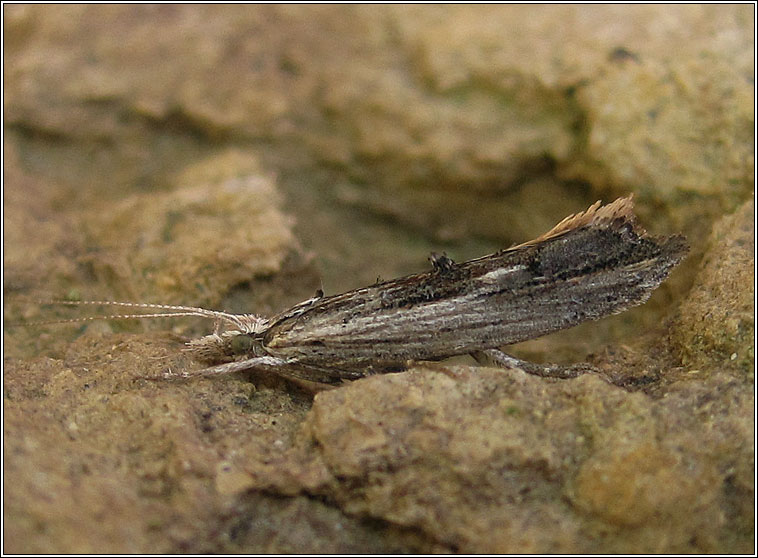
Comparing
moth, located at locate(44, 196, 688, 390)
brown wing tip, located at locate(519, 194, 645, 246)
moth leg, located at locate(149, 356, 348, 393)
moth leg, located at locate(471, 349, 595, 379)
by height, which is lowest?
moth leg, located at locate(471, 349, 595, 379)

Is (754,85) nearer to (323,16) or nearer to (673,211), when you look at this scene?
(673,211)

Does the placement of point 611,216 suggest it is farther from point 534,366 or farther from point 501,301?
point 534,366

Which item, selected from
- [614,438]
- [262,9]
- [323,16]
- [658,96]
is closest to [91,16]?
[262,9]

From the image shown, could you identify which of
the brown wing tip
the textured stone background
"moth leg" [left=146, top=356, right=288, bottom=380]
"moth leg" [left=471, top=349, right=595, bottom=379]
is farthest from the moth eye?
the brown wing tip

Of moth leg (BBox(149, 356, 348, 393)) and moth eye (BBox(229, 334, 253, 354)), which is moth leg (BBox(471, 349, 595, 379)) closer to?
moth leg (BBox(149, 356, 348, 393))

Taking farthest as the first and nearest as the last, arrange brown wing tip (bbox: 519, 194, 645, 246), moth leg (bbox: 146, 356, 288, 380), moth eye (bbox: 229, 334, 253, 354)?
moth eye (bbox: 229, 334, 253, 354)
brown wing tip (bbox: 519, 194, 645, 246)
moth leg (bbox: 146, 356, 288, 380)

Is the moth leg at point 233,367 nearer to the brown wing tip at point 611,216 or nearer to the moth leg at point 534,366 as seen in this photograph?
the moth leg at point 534,366

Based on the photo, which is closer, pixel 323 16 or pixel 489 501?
pixel 489 501

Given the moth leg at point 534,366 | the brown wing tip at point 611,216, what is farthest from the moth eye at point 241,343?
→ the brown wing tip at point 611,216
